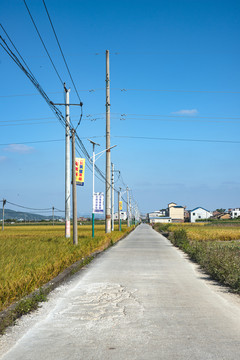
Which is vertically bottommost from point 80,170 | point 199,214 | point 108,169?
point 80,170

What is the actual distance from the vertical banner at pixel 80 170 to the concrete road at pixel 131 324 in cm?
1421

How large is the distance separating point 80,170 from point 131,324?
19.4 meters

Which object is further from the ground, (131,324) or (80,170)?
(80,170)

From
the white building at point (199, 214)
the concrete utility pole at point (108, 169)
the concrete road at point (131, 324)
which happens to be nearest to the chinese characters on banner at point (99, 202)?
the concrete utility pole at point (108, 169)

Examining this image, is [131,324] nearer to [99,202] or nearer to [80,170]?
[80,170]

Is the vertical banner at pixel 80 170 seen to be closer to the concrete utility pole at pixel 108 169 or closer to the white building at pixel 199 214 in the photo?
the concrete utility pole at pixel 108 169

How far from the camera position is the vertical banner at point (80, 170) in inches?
990

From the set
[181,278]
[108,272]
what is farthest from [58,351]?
[108,272]

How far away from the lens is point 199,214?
16888 centimetres

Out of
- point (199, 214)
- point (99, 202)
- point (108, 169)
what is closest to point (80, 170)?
point (99, 202)

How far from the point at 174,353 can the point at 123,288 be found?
5221 millimetres

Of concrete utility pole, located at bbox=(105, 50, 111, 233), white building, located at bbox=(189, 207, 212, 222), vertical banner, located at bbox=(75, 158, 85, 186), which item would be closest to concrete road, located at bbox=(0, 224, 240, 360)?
vertical banner, located at bbox=(75, 158, 85, 186)

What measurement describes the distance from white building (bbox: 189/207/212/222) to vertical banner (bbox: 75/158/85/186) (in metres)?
145

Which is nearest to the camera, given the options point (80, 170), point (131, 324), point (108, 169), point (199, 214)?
point (131, 324)
